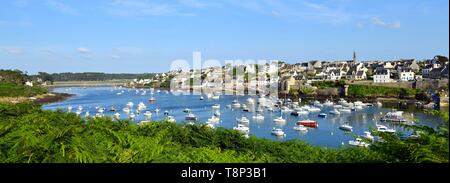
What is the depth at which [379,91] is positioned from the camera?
52.7m

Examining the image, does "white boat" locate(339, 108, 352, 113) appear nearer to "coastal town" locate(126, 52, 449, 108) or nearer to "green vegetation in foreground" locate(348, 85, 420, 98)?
"coastal town" locate(126, 52, 449, 108)

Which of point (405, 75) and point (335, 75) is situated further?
point (335, 75)

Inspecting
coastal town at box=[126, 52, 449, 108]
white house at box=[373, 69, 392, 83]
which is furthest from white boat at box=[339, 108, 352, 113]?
white house at box=[373, 69, 392, 83]

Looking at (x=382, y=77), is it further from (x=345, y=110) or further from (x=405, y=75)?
(x=345, y=110)

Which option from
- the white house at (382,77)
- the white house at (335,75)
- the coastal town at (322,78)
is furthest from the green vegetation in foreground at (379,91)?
the white house at (335,75)

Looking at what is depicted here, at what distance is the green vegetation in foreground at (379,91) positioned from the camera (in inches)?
1949

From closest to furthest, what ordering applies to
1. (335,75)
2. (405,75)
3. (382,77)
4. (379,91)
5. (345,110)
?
(345,110) → (379,91) → (382,77) → (405,75) → (335,75)

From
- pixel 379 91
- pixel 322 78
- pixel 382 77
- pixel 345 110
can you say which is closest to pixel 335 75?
pixel 322 78

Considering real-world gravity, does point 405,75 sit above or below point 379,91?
above

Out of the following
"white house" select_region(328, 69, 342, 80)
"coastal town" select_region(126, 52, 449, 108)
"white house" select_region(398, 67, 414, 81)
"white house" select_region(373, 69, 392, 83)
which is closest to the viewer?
"coastal town" select_region(126, 52, 449, 108)

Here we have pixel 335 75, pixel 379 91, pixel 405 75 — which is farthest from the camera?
pixel 335 75

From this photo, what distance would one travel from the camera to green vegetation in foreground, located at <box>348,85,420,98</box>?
49500 mm

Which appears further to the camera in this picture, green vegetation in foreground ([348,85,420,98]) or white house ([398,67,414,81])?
white house ([398,67,414,81])
